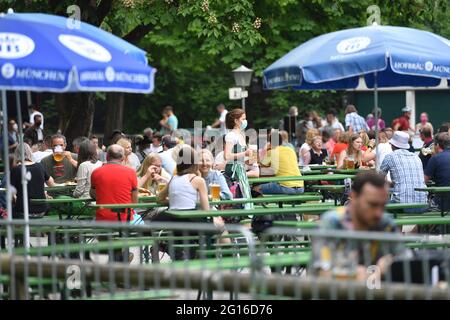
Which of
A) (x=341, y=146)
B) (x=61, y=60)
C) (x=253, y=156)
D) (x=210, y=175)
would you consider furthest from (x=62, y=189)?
(x=341, y=146)

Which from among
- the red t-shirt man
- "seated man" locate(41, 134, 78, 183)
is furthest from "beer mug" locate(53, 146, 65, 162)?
the red t-shirt man

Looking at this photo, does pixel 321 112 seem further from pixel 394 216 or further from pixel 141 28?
pixel 394 216

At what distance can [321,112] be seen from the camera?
48188 millimetres

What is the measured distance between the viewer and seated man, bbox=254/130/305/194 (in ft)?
59.5

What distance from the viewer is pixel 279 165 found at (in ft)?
60.5

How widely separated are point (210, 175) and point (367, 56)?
2.57 m

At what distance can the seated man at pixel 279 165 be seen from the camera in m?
18.1

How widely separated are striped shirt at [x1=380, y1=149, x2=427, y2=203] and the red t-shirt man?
336 centimetres

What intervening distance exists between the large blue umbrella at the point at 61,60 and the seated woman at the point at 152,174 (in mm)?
5584

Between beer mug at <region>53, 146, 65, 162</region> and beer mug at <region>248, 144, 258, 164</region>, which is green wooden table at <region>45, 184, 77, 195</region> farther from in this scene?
beer mug at <region>248, 144, 258, 164</region>

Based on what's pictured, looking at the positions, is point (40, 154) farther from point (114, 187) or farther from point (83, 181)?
point (114, 187)

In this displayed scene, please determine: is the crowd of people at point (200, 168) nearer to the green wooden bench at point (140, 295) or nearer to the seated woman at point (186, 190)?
the seated woman at point (186, 190)
